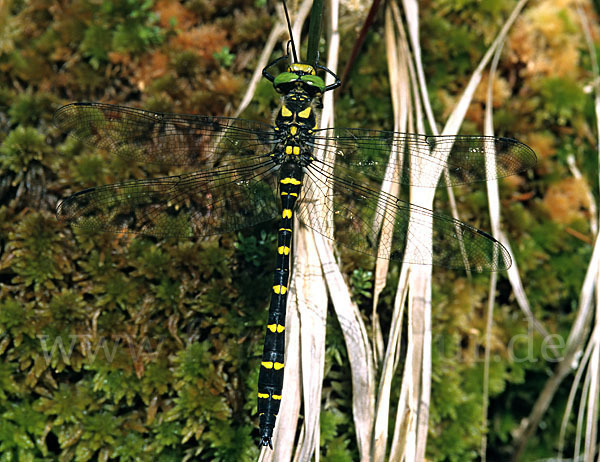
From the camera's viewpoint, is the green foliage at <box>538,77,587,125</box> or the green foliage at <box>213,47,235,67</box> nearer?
the green foliage at <box>213,47,235,67</box>

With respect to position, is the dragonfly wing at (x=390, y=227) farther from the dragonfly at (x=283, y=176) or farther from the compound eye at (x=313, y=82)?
the compound eye at (x=313, y=82)

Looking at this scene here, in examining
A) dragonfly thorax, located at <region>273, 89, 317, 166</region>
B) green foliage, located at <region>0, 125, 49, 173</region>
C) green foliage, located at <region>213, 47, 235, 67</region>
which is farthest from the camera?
green foliage, located at <region>213, 47, 235, 67</region>

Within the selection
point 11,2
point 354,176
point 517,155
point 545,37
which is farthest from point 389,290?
point 11,2

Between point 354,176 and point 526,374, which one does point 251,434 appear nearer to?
point 354,176

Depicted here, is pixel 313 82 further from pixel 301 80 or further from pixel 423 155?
pixel 423 155

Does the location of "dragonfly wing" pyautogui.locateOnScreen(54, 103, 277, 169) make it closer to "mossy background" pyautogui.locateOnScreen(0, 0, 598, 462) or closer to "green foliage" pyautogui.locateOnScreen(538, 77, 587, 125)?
"mossy background" pyautogui.locateOnScreen(0, 0, 598, 462)

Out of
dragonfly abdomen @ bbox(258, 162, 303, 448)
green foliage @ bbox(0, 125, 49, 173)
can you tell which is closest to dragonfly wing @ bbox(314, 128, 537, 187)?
dragonfly abdomen @ bbox(258, 162, 303, 448)

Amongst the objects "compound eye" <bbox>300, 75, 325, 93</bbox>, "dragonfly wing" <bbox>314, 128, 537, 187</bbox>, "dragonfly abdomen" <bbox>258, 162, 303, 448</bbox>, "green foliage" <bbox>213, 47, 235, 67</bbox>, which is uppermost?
"green foliage" <bbox>213, 47, 235, 67</bbox>

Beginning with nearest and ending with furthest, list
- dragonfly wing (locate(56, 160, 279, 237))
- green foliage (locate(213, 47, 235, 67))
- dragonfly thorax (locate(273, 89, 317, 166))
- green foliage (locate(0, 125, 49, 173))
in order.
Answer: dragonfly wing (locate(56, 160, 279, 237))
dragonfly thorax (locate(273, 89, 317, 166))
green foliage (locate(0, 125, 49, 173))
green foliage (locate(213, 47, 235, 67))

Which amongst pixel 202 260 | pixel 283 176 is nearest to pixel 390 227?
pixel 283 176
